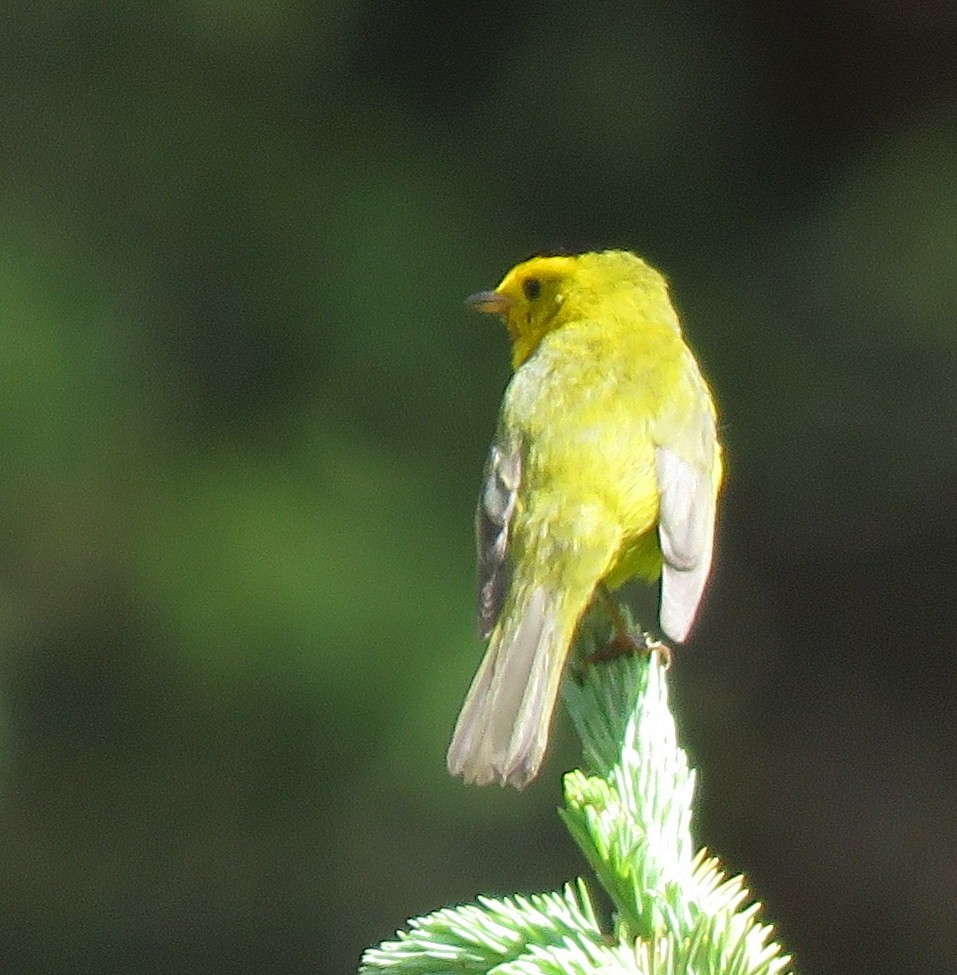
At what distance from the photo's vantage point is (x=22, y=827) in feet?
17.6

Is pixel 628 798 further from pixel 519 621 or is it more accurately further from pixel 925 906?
pixel 925 906

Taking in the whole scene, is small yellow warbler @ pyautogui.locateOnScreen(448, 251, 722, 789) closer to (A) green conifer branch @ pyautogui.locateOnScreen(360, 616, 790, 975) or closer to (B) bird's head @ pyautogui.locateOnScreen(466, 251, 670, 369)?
(B) bird's head @ pyautogui.locateOnScreen(466, 251, 670, 369)

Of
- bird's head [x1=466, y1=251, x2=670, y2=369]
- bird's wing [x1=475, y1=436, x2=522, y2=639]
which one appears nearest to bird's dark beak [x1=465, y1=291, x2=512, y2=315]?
bird's head [x1=466, y1=251, x2=670, y2=369]

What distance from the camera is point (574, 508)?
9.32 ft

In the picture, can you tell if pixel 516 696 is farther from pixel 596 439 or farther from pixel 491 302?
pixel 491 302

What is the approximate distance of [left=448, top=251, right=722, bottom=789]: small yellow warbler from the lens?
252 centimetres

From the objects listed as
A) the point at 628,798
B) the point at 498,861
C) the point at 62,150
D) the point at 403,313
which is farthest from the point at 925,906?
the point at 628,798

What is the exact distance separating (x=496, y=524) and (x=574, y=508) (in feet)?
0.38

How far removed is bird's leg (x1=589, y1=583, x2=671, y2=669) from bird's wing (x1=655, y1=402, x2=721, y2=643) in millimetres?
39

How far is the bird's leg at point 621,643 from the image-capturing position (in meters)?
2.55

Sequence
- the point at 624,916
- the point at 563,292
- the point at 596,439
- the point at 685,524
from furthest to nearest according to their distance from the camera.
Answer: the point at 563,292 < the point at 596,439 < the point at 685,524 < the point at 624,916

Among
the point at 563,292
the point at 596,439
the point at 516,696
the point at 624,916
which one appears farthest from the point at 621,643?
the point at 563,292

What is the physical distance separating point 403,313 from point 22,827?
1.71 metres

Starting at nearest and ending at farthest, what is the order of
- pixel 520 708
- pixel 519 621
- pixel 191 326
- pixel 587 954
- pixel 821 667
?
pixel 587 954 < pixel 520 708 < pixel 519 621 < pixel 191 326 < pixel 821 667
